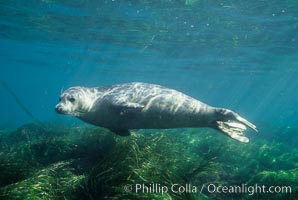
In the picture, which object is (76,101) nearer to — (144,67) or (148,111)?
(148,111)

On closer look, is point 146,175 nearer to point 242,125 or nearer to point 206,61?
point 242,125

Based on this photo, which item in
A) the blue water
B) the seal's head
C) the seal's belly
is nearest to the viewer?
the seal's belly

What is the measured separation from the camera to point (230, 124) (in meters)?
7.11

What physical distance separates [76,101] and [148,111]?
5.89 feet

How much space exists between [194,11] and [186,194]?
44.1 feet

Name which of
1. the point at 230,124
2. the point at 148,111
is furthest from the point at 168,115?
the point at 230,124

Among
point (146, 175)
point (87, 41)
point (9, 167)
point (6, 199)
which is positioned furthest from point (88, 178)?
point (87, 41)

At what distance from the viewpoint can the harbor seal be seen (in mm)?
7035

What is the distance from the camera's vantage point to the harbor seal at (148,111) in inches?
277

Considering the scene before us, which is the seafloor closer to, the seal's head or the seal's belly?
the seal's belly

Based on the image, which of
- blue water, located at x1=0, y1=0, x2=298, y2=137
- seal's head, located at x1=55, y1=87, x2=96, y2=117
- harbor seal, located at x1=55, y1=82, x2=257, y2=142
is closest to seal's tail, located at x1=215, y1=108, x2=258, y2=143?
harbor seal, located at x1=55, y1=82, x2=257, y2=142

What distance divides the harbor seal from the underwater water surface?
0.59m

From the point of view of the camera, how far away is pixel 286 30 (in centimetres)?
1984

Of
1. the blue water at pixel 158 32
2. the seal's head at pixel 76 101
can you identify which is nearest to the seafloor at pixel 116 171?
the seal's head at pixel 76 101
